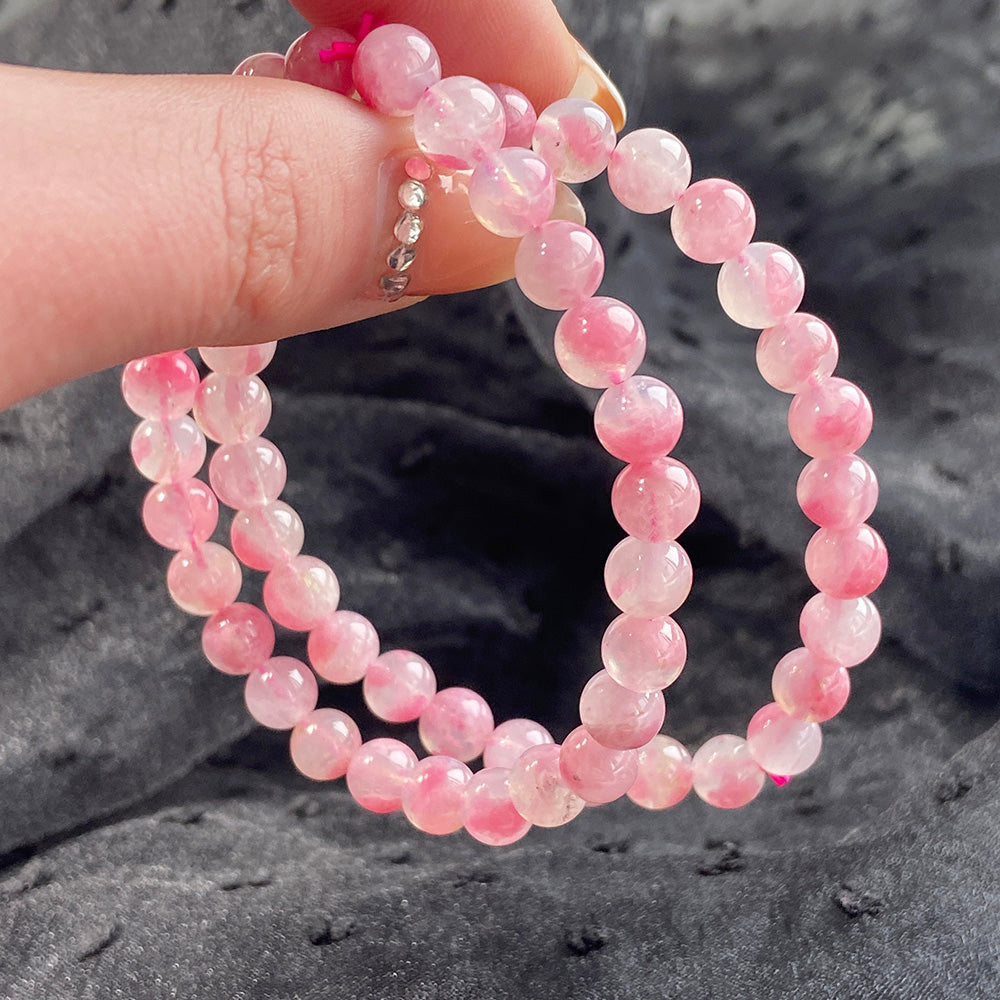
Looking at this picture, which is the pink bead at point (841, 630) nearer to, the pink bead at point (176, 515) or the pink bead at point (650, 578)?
the pink bead at point (650, 578)

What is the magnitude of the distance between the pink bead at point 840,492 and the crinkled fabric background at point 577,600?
188mm

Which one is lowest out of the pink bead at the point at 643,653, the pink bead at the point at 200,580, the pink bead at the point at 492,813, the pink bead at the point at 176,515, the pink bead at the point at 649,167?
the pink bead at the point at 492,813

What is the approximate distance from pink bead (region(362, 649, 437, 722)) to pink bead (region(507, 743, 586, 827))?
15cm

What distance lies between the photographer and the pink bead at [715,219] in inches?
21.3

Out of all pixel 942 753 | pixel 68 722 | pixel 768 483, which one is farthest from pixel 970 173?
pixel 68 722

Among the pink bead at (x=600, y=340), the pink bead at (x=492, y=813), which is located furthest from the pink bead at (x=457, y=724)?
the pink bead at (x=600, y=340)

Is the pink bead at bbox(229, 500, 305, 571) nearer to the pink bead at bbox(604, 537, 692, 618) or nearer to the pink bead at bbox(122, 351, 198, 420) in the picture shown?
the pink bead at bbox(122, 351, 198, 420)

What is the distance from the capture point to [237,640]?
72 centimetres

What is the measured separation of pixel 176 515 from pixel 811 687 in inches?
17.1

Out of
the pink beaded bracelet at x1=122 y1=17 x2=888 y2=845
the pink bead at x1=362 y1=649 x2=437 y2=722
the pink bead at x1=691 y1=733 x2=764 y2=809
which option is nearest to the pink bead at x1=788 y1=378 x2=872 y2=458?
the pink beaded bracelet at x1=122 y1=17 x2=888 y2=845

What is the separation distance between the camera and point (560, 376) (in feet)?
2.81

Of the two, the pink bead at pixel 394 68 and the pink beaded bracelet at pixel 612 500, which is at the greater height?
the pink bead at pixel 394 68

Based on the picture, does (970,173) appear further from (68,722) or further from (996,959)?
→ (68,722)

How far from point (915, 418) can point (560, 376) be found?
0.30 meters
